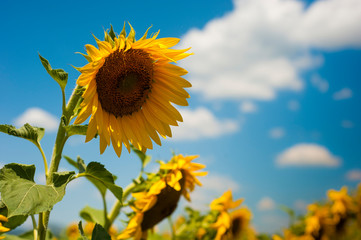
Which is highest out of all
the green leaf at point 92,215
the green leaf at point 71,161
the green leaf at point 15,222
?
the green leaf at point 71,161

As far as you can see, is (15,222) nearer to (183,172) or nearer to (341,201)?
(183,172)

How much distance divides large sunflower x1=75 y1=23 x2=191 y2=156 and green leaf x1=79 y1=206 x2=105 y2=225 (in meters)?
0.98

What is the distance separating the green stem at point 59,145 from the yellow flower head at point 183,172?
1062 mm

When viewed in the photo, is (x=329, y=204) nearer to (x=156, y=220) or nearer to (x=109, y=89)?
(x=156, y=220)

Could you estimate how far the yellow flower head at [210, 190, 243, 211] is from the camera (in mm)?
3354

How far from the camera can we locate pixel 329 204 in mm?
5348

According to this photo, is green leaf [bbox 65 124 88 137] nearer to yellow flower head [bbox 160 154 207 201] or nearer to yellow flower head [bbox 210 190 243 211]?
yellow flower head [bbox 160 154 207 201]

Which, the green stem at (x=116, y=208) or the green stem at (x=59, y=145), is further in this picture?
the green stem at (x=116, y=208)

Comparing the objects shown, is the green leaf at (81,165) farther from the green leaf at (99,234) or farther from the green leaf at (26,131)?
the green leaf at (99,234)

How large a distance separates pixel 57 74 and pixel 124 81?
1.50ft

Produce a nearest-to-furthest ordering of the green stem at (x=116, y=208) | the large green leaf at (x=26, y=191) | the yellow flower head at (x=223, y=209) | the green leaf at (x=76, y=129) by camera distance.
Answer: the large green leaf at (x=26, y=191)
the green leaf at (x=76, y=129)
the green stem at (x=116, y=208)
the yellow flower head at (x=223, y=209)

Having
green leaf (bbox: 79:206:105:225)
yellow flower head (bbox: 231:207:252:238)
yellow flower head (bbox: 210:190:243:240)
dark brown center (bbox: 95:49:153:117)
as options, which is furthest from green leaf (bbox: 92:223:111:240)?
yellow flower head (bbox: 231:207:252:238)

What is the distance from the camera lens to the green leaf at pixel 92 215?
285cm

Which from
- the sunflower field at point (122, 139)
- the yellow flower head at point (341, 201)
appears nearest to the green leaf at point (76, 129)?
the sunflower field at point (122, 139)
